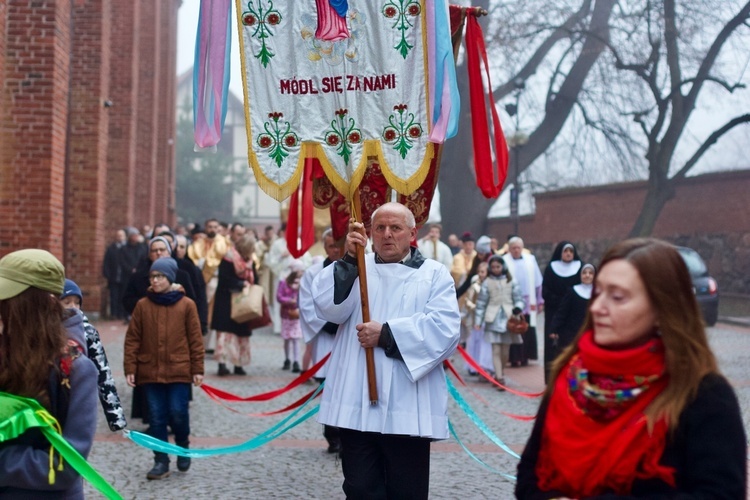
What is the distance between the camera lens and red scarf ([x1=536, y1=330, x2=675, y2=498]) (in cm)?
259

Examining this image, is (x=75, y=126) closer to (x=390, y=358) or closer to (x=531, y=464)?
(x=390, y=358)

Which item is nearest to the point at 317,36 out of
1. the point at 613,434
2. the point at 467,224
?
the point at 613,434

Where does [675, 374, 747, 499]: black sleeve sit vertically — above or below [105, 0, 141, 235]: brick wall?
below

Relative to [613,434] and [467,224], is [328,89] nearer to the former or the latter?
[613,434]

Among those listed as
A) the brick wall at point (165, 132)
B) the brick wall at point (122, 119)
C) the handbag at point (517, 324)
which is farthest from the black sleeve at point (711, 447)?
the brick wall at point (165, 132)

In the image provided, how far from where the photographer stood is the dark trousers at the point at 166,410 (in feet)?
23.8

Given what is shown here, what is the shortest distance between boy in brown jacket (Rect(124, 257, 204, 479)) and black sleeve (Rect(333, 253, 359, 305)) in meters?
2.60

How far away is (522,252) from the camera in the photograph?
47.5 feet

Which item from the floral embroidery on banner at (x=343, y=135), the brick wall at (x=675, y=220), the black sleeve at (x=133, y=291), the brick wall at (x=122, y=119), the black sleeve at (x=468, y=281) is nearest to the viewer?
the floral embroidery on banner at (x=343, y=135)

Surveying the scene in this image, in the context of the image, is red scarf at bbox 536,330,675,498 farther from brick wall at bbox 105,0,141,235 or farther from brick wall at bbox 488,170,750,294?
brick wall at bbox 488,170,750,294

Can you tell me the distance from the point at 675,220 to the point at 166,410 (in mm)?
23895

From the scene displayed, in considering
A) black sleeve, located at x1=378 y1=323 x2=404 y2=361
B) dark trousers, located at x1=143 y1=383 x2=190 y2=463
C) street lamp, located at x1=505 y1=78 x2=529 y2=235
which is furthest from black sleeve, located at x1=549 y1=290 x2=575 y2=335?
street lamp, located at x1=505 y1=78 x2=529 y2=235

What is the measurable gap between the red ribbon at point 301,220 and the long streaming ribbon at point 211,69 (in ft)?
4.27

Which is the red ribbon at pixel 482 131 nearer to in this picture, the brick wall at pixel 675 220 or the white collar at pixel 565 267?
the white collar at pixel 565 267
